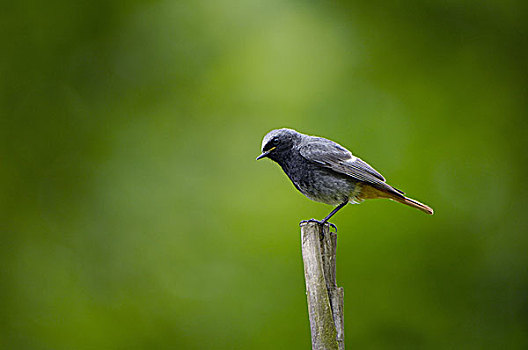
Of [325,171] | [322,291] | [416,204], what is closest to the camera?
[322,291]

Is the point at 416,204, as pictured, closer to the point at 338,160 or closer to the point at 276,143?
the point at 338,160

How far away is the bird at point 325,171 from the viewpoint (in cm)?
333

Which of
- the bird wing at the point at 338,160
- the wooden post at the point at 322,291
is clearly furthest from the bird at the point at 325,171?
the wooden post at the point at 322,291

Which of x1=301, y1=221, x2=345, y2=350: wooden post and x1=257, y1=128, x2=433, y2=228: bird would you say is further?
x1=257, y1=128, x2=433, y2=228: bird

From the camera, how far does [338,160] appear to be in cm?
337

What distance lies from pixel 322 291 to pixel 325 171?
0.98m

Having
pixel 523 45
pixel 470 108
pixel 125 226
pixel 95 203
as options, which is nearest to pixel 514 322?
pixel 470 108

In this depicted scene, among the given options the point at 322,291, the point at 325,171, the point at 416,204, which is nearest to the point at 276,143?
the point at 325,171

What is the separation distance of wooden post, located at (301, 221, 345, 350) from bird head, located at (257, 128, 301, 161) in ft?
2.51

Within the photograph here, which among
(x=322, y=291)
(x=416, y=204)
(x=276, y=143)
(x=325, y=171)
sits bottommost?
(x=322, y=291)

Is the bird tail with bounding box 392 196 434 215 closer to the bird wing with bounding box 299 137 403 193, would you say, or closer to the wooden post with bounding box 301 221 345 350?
the bird wing with bounding box 299 137 403 193

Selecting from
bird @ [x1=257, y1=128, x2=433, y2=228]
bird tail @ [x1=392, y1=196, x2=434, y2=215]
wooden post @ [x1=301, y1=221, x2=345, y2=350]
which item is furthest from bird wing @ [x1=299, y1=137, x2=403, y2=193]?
wooden post @ [x1=301, y1=221, x2=345, y2=350]

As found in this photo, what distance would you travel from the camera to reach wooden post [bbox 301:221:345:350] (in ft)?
8.37

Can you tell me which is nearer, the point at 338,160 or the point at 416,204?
the point at 416,204
